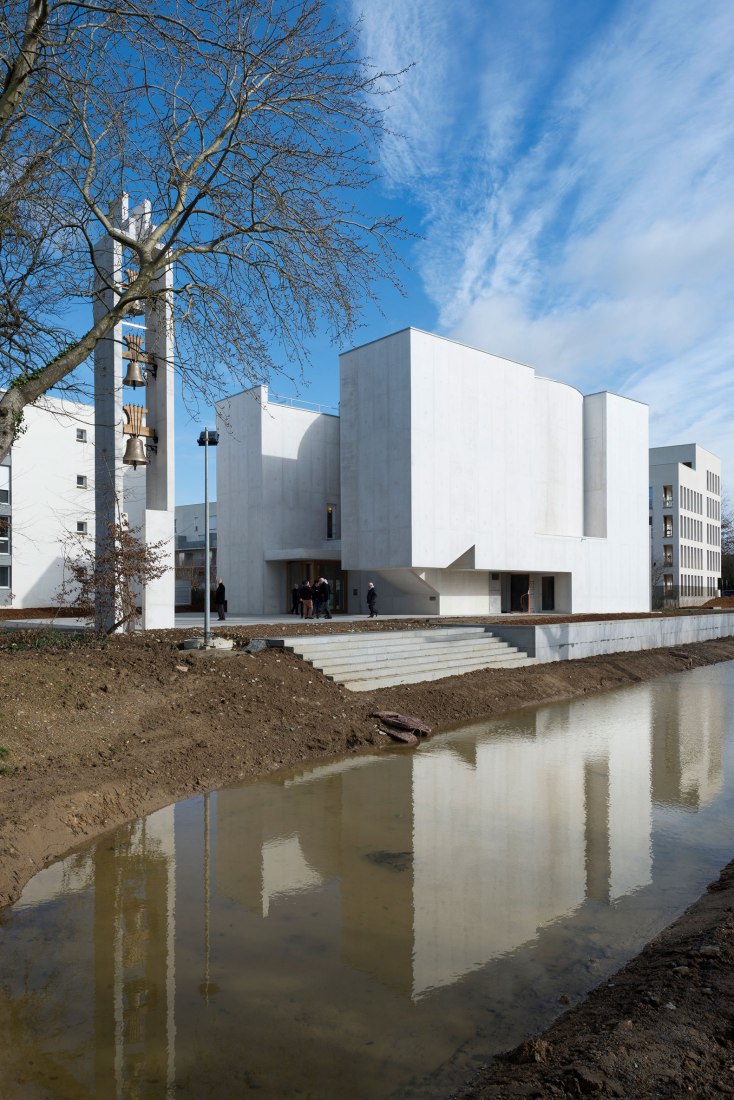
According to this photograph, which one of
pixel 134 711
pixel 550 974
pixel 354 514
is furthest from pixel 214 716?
pixel 354 514

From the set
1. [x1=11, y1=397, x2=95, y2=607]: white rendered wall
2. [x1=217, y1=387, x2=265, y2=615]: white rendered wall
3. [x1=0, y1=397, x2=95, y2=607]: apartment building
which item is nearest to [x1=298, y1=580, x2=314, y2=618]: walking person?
[x1=217, y1=387, x2=265, y2=615]: white rendered wall

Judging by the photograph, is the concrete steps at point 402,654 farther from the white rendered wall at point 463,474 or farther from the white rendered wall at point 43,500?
the white rendered wall at point 43,500

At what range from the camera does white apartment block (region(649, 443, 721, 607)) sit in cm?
7206

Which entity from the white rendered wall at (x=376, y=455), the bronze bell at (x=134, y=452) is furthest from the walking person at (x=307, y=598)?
the bronze bell at (x=134, y=452)

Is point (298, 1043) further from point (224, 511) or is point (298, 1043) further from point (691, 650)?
point (224, 511)

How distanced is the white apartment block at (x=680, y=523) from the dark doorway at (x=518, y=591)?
1155 inches

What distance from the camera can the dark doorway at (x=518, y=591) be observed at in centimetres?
4038

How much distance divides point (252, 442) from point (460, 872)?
→ 34259 millimetres

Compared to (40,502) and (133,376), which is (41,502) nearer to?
(40,502)

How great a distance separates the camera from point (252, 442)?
1535 inches

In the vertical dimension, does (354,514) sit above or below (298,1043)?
above

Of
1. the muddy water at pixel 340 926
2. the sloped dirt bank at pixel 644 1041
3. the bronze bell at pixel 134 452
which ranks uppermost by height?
the bronze bell at pixel 134 452

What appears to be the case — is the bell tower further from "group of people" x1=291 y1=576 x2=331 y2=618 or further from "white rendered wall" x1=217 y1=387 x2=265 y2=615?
"white rendered wall" x1=217 y1=387 x2=265 y2=615

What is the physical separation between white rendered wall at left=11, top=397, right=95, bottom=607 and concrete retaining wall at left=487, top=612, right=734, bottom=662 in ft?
84.0
